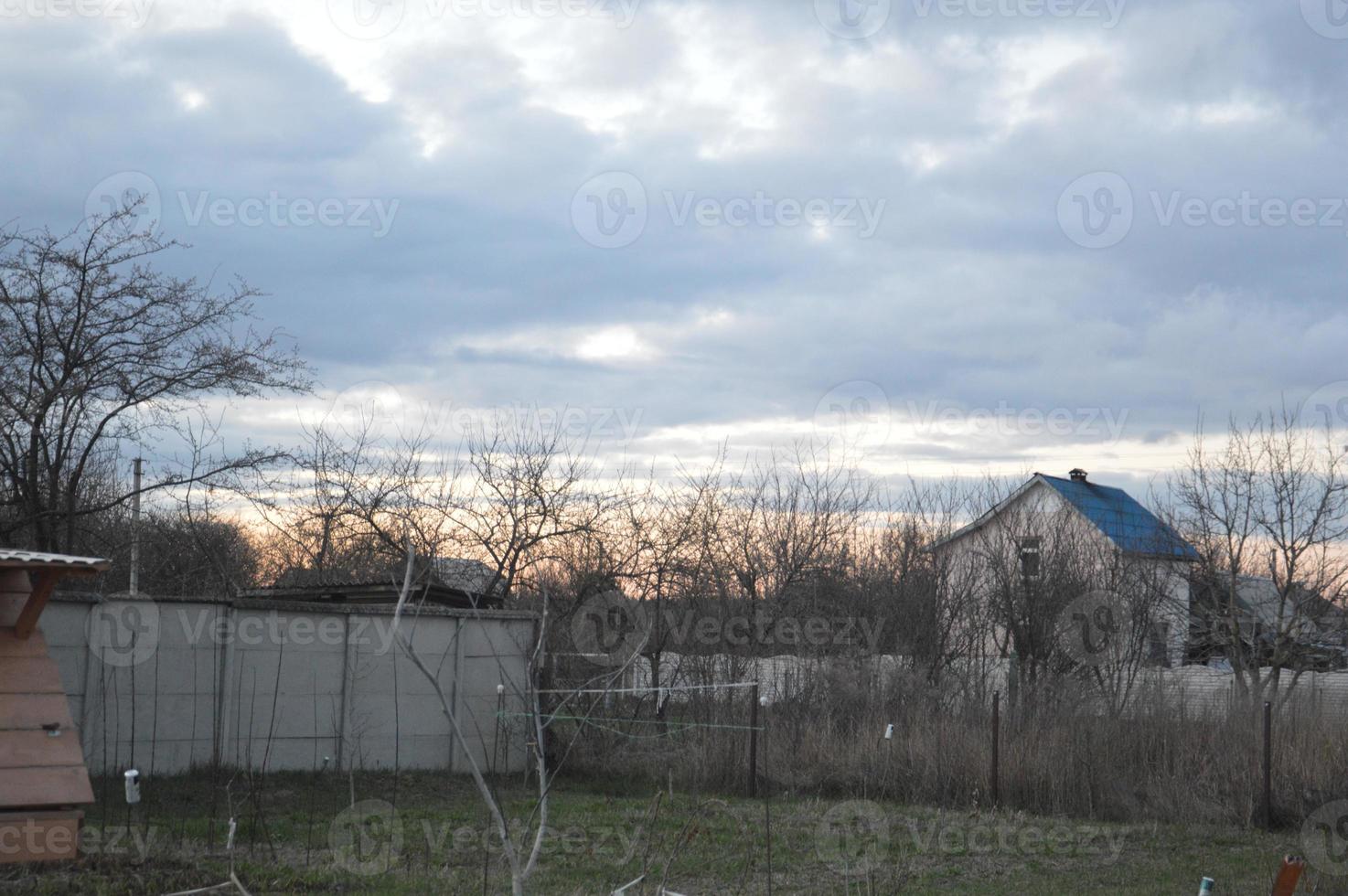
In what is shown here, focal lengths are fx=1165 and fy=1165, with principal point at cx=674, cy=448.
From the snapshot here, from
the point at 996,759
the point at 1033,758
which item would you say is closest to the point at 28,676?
the point at 996,759

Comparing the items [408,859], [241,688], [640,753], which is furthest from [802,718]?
[408,859]

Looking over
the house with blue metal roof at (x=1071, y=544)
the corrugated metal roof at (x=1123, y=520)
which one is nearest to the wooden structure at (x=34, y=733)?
the house with blue metal roof at (x=1071, y=544)

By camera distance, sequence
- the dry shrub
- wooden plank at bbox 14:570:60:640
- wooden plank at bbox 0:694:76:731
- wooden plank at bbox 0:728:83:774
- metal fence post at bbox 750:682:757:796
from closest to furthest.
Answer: wooden plank at bbox 0:728:83:774 → wooden plank at bbox 0:694:76:731 → wooden plank at bbox 14:570:60:640 → the dry shrub → metal fence post at bbox 750:682:757:796

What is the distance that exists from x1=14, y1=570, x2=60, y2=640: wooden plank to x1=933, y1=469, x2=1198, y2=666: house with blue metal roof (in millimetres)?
18565

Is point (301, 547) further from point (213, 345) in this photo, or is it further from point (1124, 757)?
point (1124, 757)

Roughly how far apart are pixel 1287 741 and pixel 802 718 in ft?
21.1

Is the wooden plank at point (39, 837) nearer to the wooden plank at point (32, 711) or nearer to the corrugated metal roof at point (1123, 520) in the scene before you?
the wooden plank at point (32, 711)

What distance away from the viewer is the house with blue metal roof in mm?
23109

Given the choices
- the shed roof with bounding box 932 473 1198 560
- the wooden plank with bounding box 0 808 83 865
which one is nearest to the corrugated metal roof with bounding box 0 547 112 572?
the wooden plank with bounding box 0 808 83 865

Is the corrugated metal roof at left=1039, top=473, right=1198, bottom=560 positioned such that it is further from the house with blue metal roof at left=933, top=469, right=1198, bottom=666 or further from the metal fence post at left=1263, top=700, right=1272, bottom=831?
the metal fence post at left=1263, top=700, right=1272, bottom=831

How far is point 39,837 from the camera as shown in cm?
778

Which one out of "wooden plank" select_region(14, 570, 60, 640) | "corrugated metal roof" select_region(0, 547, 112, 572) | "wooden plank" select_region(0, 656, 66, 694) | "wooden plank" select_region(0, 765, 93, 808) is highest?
"corrugated metal roof" select_region(0, 547, 112, 572)

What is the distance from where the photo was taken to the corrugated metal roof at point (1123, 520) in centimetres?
2317

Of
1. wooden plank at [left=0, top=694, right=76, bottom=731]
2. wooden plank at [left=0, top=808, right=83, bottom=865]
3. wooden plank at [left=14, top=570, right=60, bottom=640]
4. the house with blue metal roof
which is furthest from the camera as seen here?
the house with blue metal roof
